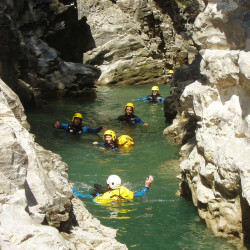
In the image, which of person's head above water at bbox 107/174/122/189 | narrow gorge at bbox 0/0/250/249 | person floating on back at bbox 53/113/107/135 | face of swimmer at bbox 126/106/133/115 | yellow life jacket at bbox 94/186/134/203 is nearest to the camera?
narrow gorge at bbox 0/0/250/249

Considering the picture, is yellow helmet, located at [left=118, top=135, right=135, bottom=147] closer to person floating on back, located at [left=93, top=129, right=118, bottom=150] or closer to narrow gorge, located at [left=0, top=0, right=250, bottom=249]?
person floating on back, located at [left=93, top=129, right=118, bottom=150]

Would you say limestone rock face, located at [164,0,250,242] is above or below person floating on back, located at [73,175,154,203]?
above

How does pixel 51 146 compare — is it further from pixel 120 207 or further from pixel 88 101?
pixel 88 101

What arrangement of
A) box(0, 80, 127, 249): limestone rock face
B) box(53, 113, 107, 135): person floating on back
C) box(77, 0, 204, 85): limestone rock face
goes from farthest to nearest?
box(77, 0, 204, 85): limestone rock face → box(53, 113, 107, 135): person floating on back → box(0, 80, 127, 249): limestone rock face

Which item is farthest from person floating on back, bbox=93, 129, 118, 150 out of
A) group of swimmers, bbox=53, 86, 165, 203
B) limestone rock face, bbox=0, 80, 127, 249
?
limestone rock face, bbox=0, 80, 127, 249

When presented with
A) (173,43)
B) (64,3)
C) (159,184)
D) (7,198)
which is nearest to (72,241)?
(7,198)

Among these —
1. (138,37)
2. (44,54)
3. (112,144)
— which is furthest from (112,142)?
(138,37)

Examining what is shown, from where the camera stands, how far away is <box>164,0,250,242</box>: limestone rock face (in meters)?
5.84

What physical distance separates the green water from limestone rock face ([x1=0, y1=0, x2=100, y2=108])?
1.56m

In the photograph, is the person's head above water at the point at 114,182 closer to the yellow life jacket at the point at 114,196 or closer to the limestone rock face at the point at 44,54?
the yellow life jacket at the point at 114,196

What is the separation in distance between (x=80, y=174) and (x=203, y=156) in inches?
142

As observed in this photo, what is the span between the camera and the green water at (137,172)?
6.50m

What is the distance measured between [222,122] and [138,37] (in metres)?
22.9

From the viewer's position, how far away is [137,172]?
9922 millimetres
